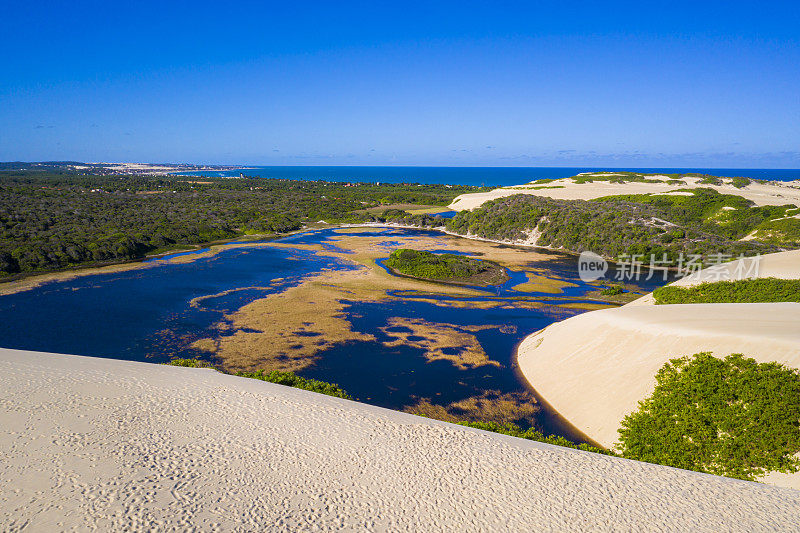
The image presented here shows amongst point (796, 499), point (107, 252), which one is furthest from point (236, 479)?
point (107, 252)

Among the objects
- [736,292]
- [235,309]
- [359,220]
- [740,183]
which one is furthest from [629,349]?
[740,183]

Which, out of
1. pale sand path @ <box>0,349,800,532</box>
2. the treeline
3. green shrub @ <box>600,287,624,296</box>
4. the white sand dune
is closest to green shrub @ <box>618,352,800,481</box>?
pale sand path @ <box>0,349,800,532</box>

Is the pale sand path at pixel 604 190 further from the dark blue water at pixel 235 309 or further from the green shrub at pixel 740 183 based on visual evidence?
the dark blue water at pixel 235 309

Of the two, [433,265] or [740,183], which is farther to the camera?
[740,183]

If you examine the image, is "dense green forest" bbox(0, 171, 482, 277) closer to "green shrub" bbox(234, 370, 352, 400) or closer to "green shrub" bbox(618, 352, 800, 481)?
"green shrub" bbox(234, 370, 352, 400)

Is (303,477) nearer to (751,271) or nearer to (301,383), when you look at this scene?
(301,383)

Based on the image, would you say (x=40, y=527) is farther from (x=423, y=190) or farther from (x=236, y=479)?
(x=423, y=190)
